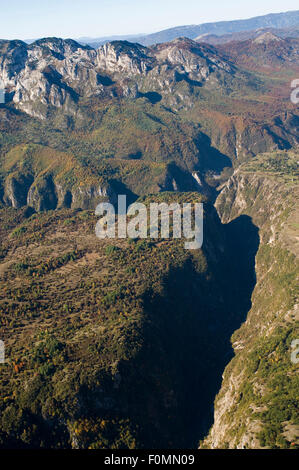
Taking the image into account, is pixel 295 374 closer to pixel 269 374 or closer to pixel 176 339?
pixel 269 374

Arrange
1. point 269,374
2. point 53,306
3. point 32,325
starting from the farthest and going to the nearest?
point 53,306
point 32,325
point 269,374

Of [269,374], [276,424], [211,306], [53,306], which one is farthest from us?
[211,306]

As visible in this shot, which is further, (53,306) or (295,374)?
(53,306)

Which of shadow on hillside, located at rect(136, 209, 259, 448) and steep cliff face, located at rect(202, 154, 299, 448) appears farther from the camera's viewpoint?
shadow on hillside, located at rect(136, 209, 259, 448)

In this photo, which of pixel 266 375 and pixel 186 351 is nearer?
pixel 266 375

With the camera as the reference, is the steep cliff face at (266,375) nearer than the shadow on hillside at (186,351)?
Yes

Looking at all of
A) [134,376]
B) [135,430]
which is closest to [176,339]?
[134,376]

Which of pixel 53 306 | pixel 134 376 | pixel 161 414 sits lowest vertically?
pixel 161 414

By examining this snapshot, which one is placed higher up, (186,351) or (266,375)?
(266,375)
